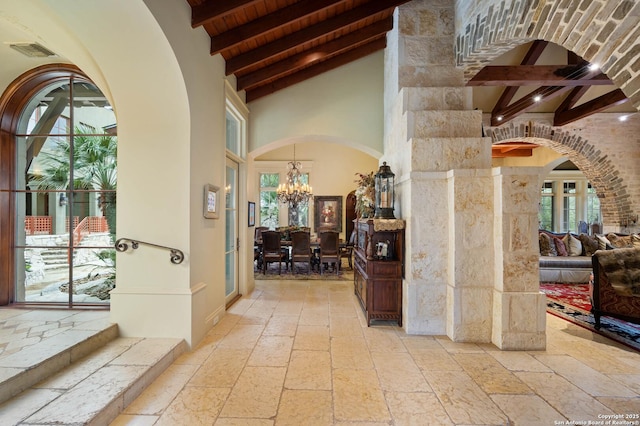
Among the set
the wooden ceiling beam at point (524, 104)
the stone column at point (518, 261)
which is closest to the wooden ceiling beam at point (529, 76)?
the wooden ceiling beam at point (524, 104)

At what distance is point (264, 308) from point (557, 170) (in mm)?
12013

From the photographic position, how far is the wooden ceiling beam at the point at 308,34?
11.5 ft

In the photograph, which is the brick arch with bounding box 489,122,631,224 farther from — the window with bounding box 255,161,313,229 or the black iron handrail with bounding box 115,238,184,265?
the black iron handrail with bounding box 115,238,184,265

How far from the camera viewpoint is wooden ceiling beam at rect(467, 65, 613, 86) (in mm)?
4355

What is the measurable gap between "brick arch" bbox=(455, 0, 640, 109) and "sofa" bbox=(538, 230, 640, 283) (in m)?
4.46

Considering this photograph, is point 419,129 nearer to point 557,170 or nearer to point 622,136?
point 622,136

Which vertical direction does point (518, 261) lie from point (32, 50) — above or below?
below

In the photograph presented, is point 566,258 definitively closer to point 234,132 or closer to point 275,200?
point 234,132

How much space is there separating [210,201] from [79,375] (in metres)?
1.81

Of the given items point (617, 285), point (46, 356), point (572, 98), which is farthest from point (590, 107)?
point (46, 356)

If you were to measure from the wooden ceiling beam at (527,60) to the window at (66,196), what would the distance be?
7.13m

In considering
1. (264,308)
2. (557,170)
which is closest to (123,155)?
(264,308)

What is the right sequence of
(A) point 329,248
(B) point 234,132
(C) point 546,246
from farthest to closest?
(A) point 329,248 < (C) point 546,246 < (B) point 234,132

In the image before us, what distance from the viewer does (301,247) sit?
616 centimetres
